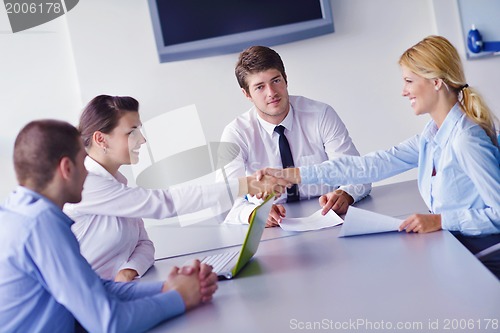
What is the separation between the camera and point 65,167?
1437mm

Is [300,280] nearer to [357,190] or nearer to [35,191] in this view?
[35,191]

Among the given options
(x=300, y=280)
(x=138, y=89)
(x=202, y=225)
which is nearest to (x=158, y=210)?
(x=202, y=225)

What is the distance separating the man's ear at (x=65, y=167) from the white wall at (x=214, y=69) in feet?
9.70

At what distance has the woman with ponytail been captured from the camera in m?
Result: 1.88

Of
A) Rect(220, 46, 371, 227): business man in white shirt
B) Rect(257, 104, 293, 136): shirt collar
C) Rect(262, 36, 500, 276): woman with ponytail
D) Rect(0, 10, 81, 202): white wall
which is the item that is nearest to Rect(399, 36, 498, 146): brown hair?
Rect(262, 36, 500, 276): woman with ponytail

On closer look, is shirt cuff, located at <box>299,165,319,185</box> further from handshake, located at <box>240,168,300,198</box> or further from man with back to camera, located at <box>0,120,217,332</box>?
man with back to camera, located at <box>0,120,217,332</box>

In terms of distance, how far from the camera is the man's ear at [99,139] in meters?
2.27

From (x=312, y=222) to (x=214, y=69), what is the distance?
7.73 ft

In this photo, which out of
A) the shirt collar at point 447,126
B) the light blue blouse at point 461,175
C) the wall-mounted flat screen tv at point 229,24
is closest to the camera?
the light blue blouse at point 461,175

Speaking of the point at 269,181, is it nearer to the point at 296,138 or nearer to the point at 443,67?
the point at 296,138

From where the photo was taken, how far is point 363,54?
4465 millimetres

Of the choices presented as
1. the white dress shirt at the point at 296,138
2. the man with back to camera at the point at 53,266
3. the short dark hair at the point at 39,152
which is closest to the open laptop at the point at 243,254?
the man with back to camera at the point at 53,266

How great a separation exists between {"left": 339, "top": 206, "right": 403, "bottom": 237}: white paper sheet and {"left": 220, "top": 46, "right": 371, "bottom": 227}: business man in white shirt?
98cm

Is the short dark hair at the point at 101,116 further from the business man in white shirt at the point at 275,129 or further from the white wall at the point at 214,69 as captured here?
the white wall at the point at 214,69
